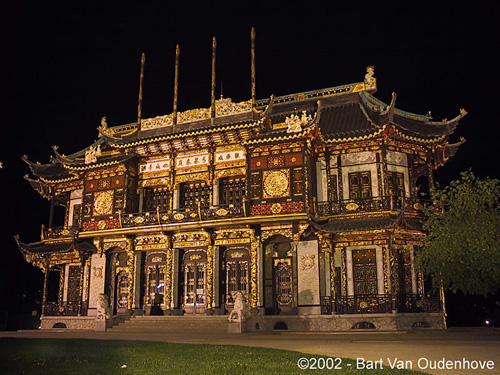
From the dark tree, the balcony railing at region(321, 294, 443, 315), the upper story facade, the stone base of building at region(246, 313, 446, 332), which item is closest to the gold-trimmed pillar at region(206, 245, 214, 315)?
the upper story facade

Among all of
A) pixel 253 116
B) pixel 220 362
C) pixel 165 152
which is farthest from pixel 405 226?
pixel 220 362

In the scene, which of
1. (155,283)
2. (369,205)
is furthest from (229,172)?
(369,205)

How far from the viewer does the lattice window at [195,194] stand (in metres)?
29.1

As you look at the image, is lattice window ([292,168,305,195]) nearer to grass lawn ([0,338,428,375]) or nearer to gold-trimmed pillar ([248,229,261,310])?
gold-trimmed pillar ([248,229,261,310])

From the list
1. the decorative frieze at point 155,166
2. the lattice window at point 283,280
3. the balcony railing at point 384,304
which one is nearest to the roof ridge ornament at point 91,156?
the decorative frieze at point 155,166

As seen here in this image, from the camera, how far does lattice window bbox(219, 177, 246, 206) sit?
92.1ft

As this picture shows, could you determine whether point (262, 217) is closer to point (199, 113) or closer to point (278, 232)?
point (278, 232)

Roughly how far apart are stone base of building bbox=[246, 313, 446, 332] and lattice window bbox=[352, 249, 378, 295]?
179 cm

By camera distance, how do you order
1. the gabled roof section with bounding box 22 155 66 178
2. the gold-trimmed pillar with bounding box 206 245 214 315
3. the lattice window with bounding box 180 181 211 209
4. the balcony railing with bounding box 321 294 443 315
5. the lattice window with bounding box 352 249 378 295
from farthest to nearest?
1. the gabled roof section with bounding box 22 155 66 178
2. the lattice window with bounding box 180 181 211 209
3. the gold-trimmed pillar with bounding box 206 245 214 315
4. the lattice window with bounding box 352 249 378 295
5. the balcony railing with bounding box 321 294 443 315

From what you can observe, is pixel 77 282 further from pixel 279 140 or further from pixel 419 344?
pixel 419 344

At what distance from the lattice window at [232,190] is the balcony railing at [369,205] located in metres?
4.60

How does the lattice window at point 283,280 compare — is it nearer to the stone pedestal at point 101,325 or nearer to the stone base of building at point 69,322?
the stone pedestal at point 101,325

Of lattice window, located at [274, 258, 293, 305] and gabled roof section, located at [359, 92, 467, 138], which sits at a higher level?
gabled roof section, located at [359, 92, 467, 138]

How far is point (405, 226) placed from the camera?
24.4 metres
